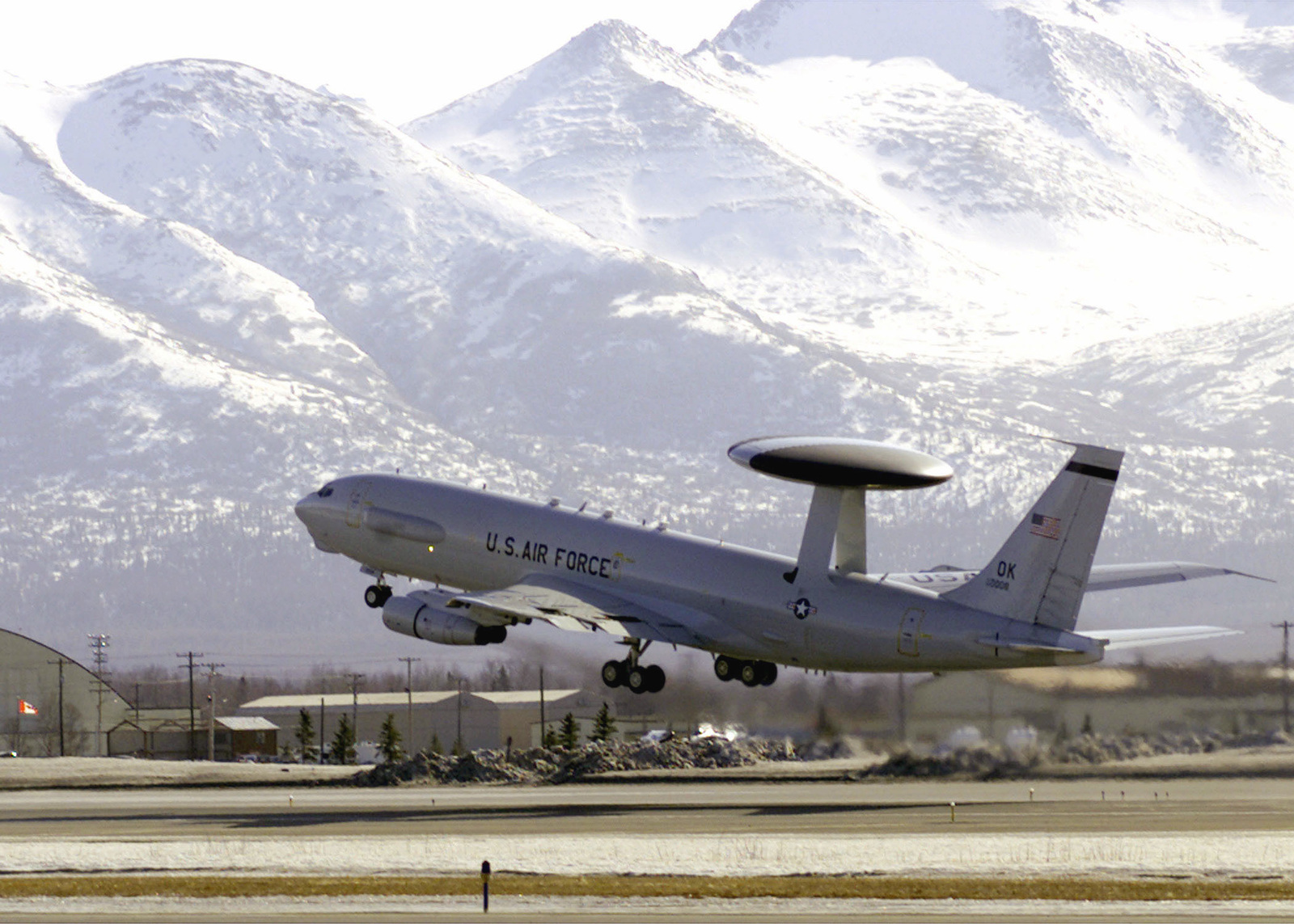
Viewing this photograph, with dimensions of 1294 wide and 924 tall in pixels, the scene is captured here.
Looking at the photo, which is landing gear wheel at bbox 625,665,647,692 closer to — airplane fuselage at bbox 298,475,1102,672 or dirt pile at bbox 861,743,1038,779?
airplane fuselage at bbox 298,475,1102,672

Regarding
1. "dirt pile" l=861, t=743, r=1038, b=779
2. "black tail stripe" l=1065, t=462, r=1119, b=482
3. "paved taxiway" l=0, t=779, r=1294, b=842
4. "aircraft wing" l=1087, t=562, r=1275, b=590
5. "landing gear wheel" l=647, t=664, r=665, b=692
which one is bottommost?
"paved taxiway" l=0, t=779, r=1294, b=842

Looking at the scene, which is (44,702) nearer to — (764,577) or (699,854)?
(764,577)

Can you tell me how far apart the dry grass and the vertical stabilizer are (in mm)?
16724

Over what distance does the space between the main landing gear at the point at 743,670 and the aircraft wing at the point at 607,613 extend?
401 centimetres

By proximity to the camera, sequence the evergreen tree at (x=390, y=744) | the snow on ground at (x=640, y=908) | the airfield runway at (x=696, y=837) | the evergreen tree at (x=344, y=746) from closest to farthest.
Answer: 1. the snow on ground at (x=640, y=908)
2. the airfield runway at (x=696, y=837)
3. the evergreen tree at (x=344, y=746)
4. the evergreen tree at (x=390, y=744)

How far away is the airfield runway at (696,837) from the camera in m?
46.8

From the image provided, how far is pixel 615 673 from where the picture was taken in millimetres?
75188

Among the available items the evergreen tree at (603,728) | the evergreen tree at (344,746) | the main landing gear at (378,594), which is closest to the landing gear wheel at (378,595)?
the main landing gear at (378,594)

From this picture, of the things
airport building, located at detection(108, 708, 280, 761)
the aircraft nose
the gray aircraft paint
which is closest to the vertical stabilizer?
the gray aircraft paint

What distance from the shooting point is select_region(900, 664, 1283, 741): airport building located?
76688 millimetres

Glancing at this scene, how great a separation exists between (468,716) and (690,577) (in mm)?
117841

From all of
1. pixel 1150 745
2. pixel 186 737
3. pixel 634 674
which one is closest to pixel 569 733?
pixel 186 737

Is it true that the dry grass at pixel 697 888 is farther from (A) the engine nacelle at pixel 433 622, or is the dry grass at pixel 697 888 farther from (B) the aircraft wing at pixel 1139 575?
(B) the aircraft wing at pixel 1139 575

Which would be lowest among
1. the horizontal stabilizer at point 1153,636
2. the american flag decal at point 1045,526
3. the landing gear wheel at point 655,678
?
the landing gear wheel at point 655,678
